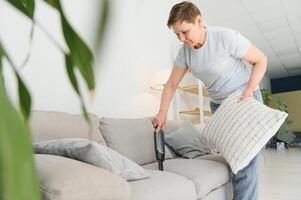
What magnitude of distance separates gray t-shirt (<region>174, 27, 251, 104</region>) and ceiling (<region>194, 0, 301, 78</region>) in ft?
9.51

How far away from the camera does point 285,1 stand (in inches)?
192

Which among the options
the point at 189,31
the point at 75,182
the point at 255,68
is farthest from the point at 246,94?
the point at 75,182

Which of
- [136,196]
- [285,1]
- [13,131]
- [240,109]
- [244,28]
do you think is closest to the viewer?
[13,131]

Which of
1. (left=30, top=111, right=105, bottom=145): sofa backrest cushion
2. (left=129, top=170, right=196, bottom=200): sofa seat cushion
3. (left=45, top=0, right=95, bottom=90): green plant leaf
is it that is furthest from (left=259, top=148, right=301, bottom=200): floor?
(left=45, top=0, right=95, bottom=90): green plant leaf

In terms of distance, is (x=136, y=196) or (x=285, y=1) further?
(x=285, y=1)

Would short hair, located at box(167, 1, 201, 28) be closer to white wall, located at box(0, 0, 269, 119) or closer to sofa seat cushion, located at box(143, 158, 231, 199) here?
white wall, located at box(0, 0, 269, 119)

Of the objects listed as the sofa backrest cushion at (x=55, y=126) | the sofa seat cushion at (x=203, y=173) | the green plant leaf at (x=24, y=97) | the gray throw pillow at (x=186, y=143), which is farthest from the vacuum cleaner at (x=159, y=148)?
the green plant leaf at (x=24, y=97)

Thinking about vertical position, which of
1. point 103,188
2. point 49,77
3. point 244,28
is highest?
point 244,28

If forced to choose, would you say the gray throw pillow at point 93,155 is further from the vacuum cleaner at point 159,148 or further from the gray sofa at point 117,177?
the vacuum cleaner at point 159,148

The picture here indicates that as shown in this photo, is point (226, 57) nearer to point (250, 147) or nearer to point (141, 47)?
point (250, 147)

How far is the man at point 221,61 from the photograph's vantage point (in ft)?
6.24

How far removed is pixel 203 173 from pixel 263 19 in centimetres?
443

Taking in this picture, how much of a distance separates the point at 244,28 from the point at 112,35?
6.13 meters

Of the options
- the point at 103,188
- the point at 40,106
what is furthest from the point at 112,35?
the point at 40,106
